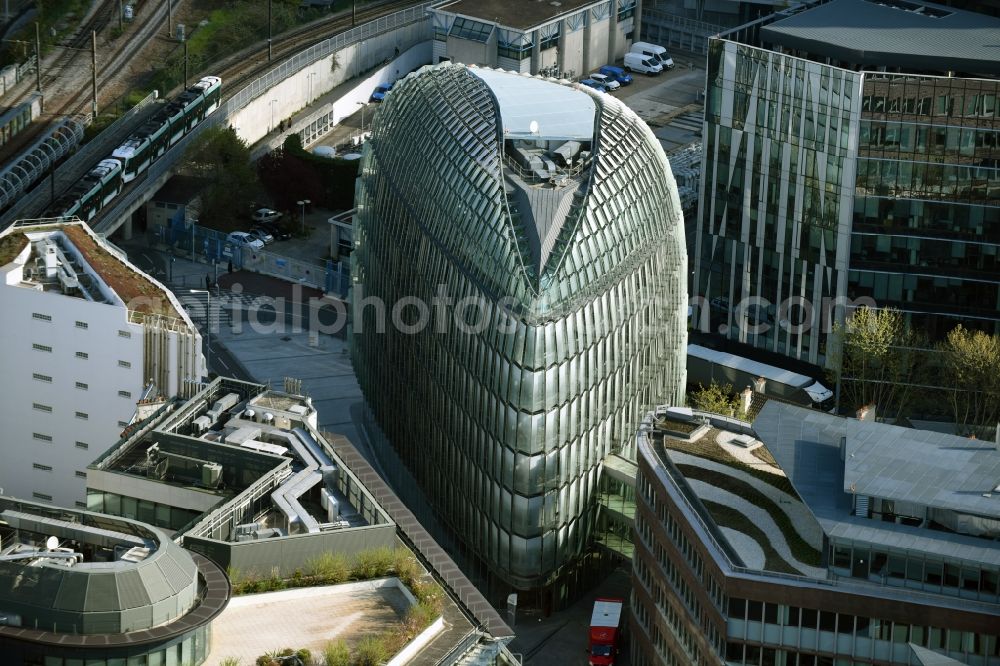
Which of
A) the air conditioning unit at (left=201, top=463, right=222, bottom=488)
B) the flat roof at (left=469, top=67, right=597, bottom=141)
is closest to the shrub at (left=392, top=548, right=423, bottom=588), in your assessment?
the air conditioning unit at (left=201, top=463, right=222, bottom=488)

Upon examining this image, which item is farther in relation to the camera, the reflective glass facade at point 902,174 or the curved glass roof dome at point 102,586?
the reflective glass facade at point 902,174

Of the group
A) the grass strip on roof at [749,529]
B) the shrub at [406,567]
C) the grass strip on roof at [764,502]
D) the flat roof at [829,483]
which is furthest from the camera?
the grass strip on roof at [764,502]

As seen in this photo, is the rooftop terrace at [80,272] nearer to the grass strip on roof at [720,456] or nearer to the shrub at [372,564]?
the grass strip on roof at [720,456]

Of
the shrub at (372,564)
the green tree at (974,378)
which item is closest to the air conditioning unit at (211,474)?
the shrub at (372,564)

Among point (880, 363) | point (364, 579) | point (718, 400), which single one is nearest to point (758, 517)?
point (364, 579)

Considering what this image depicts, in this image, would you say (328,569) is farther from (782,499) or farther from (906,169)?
(906,169)

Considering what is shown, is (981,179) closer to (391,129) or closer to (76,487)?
(391,129)
